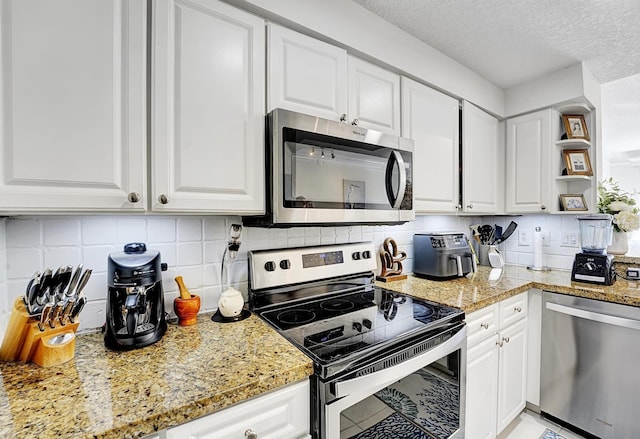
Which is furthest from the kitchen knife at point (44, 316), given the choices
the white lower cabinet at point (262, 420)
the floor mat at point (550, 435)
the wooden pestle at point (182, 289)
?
the floor mat at point (550, 435)

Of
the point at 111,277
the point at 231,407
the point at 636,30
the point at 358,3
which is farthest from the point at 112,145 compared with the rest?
the point at 636,30

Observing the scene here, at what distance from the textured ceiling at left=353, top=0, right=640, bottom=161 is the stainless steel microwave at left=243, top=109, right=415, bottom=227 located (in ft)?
2.22

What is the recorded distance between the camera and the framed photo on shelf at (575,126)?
85.1 inches

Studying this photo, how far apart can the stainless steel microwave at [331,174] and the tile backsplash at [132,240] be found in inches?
8.1

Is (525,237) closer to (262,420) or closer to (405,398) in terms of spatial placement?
(405,398)

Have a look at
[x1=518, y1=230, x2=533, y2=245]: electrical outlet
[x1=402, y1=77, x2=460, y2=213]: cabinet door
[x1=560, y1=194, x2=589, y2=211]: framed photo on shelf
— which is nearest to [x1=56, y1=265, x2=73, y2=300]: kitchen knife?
[x1=402, y1=77, x2=460, y2=213]: cabinet door

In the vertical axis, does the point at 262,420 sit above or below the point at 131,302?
below

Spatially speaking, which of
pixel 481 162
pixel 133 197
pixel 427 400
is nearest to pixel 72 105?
pixel 133 197

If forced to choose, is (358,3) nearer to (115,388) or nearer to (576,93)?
(576,93)

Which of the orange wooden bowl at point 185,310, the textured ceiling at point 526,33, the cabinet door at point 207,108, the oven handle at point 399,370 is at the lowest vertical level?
the oven handle at point 399,370

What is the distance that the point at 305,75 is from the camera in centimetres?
128

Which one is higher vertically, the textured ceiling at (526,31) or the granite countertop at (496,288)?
the textured ceiling at (526,31)

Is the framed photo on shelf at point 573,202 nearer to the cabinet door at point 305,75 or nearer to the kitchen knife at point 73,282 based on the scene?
the cabinet door at point 305,75

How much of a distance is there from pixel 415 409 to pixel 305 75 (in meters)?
1.45
